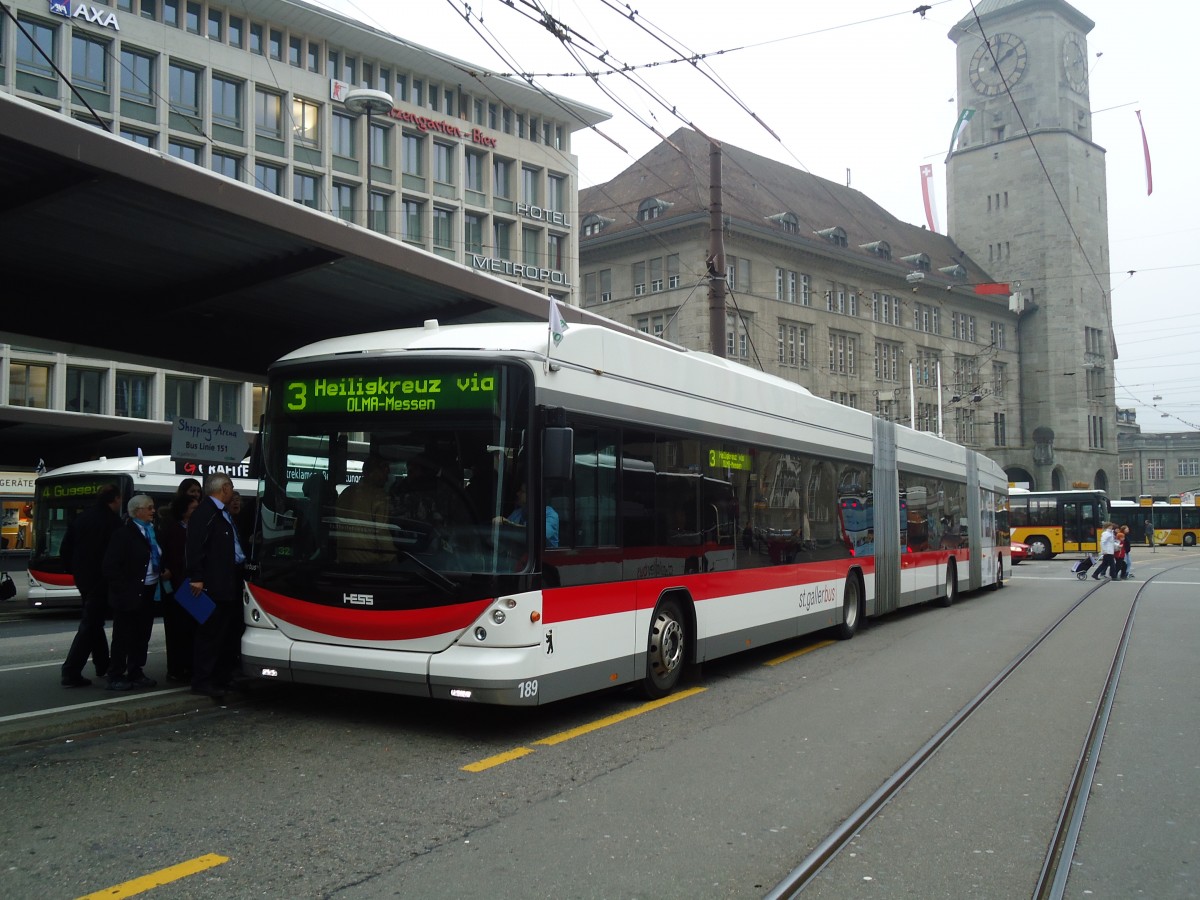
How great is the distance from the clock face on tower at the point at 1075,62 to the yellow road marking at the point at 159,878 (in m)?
91.7

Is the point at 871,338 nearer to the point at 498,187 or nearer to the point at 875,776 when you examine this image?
the point at 498,187

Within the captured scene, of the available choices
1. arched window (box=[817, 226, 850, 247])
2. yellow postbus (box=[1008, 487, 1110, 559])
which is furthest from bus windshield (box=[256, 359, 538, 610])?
arched window (box=[817, 226, 850, 247])

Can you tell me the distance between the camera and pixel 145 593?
8789 millimetres

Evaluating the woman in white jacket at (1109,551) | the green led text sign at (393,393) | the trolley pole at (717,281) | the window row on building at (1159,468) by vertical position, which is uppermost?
the window row on building at (1159,468)

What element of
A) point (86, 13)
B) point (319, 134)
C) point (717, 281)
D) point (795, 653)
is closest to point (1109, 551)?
point (717, 281)

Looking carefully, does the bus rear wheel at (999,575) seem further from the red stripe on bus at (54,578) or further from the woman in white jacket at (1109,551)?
the red stripe on bus at (54,578)

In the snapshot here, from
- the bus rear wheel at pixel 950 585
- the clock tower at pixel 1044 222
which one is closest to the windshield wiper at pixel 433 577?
the bus rear wheel at pixel 950 585

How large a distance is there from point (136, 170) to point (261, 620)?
3.51m

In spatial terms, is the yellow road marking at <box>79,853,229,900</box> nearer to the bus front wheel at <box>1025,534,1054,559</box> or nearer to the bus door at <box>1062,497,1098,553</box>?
the bus front wheel at <box>1025,534,1054,559</box>

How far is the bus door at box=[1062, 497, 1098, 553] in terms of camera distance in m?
49.4

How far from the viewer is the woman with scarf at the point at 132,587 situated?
845cm

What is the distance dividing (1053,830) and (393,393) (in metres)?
4.92

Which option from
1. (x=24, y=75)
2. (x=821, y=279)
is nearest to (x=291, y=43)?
(x=24, y=75)

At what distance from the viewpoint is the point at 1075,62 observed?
85.2 metres
